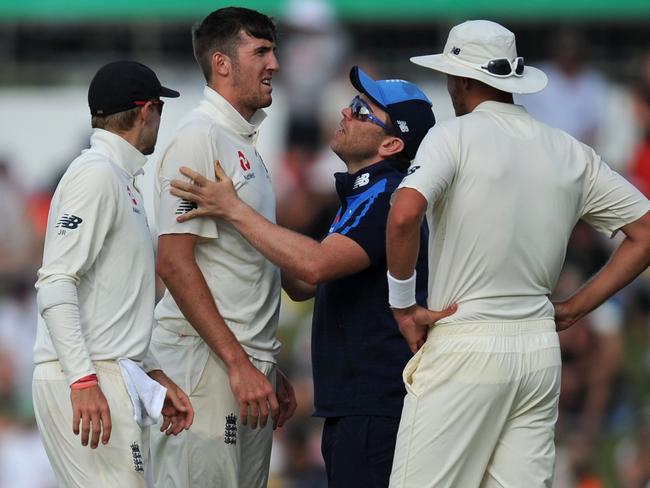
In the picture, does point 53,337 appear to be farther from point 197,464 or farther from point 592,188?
point 592,188

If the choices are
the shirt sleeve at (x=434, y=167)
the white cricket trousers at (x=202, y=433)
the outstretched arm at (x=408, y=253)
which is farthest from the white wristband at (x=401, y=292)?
the white cricket trousers at (x=202, y=433)

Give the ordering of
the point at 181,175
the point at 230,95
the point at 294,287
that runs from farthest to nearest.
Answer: the point at 294,287
the point at 230,95
the point at 181,175

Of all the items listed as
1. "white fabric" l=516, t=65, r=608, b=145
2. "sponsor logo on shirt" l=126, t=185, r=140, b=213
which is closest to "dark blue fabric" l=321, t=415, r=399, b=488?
"sponsor logo on shirt" l=126, t=185, r=140, b=213

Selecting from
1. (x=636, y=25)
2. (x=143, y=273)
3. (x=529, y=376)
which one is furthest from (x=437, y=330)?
(x=636, y=25)

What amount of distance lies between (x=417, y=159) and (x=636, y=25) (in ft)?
27.4

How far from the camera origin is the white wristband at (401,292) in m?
5.08

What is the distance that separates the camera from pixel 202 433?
18.6 feet

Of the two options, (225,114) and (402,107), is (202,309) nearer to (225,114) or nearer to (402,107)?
(225,114)

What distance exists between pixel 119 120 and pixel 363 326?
4.24 feet

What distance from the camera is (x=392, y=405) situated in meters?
5.48

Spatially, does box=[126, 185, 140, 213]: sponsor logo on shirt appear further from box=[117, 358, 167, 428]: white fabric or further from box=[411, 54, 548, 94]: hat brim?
box=[411, 54, 548, 94]: hat brim

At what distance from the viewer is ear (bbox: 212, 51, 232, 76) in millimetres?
5895

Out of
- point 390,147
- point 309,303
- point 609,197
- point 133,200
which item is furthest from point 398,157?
point 309,303

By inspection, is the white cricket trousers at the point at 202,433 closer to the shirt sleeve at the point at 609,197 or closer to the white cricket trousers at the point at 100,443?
the white cricket trousers at the point at 100,443
